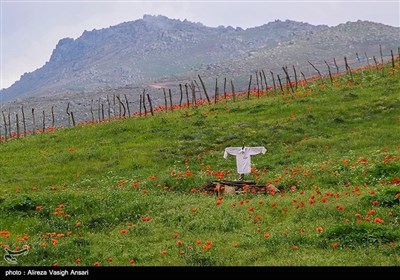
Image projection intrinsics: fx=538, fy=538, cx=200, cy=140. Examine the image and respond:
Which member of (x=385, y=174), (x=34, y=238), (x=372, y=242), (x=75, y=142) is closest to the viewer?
(x=372, y=242)

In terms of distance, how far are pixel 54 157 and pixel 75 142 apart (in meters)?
5.28

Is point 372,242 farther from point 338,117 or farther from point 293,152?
point 338,117

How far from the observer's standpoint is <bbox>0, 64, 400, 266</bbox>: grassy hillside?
13695mm

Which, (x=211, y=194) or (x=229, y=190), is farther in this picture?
(x=211, y=194)

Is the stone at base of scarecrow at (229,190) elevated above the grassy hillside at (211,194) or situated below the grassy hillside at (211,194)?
below

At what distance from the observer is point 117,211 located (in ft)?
63.4

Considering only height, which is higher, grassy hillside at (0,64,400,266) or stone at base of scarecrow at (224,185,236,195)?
grassy hillside at (0,64,400,266)

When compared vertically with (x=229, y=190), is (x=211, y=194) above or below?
below

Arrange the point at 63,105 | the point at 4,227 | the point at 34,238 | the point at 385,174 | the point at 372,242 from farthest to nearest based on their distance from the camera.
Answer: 1. the point at 63,105
2. the point at 385,174
3. the point at 4,227
4. the point at 34,238
5. the point at 372,242

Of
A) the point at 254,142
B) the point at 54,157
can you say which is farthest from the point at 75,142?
the point at 254,142

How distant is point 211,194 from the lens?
2286 cm

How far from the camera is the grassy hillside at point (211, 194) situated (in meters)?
13.7

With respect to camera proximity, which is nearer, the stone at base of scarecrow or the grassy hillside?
the grassy hillside

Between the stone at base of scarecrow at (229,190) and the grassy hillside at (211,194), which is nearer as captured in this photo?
the grassy hillside at (211,194)
